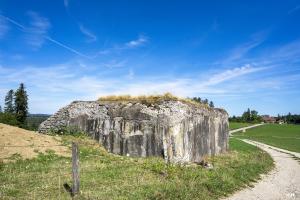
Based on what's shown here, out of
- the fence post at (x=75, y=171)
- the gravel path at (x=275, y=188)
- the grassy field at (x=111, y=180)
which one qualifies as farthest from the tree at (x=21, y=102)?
the fence post at (x=75, y=171)

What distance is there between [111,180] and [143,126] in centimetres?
858

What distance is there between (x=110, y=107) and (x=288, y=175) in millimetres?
12234

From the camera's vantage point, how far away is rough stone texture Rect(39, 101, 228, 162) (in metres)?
22.0

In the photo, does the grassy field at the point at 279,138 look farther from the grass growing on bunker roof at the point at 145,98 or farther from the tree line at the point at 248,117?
the tree line at the point at 248,117

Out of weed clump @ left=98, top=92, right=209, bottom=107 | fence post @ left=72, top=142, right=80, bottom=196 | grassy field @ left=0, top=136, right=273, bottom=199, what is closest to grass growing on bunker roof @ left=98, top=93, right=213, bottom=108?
weed clump @ left=98, top=92, right=209, bottom=107

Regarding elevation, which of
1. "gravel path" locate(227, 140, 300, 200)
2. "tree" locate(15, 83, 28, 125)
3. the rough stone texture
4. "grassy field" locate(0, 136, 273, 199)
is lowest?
"gravel path" locate(227, 140, 300, 200)

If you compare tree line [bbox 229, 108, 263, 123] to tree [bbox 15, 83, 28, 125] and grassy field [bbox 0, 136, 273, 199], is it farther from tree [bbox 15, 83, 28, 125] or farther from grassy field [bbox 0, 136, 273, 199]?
grassy field [bbox 0, 136, 273, 199]

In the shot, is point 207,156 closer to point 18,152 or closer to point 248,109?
point 18,152

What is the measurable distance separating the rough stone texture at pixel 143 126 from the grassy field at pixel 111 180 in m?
3.41

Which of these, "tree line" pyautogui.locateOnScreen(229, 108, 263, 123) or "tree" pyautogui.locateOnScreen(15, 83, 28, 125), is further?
"tree line" pyautogui.locateOnScreen(229, 108, 263, 123)

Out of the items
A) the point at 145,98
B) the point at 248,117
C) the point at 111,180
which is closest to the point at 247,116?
the point at 248,117

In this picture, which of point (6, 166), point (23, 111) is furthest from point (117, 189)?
point (23, 111)

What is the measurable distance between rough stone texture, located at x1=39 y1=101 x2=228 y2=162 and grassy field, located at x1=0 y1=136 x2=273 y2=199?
341cm

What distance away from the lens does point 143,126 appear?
22406mm
